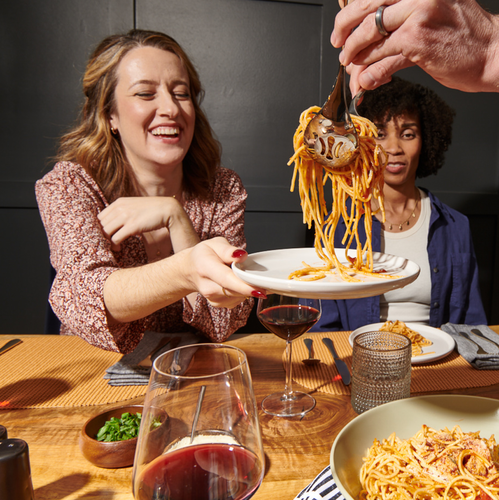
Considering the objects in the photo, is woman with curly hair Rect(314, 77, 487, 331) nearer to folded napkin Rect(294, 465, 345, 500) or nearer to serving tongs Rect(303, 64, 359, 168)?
serving tongs Rect(303, 64, 359, 168)

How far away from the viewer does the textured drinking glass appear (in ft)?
3.32

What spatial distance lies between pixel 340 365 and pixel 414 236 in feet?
5.13

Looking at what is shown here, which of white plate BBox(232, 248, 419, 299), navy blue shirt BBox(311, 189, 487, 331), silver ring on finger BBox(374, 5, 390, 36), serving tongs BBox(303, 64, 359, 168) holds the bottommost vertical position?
navy blue shirt BBox(311, 189, 487, 331)

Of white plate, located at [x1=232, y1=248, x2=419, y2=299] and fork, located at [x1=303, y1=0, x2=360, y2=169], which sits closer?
white plate, located at [x1=232, y1=248, x2=419, y2=299]

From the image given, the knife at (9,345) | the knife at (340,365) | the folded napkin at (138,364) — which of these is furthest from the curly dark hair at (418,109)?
the knife at (9,345)

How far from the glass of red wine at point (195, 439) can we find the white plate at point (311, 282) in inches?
12.8

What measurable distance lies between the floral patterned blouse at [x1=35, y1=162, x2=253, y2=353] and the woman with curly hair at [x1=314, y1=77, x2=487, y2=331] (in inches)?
32.8

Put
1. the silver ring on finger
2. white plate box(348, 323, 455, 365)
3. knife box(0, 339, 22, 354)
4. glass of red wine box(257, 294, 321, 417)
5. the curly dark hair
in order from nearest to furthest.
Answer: the silver ring on finger, glass of red wine box(257, 294, 321, 417), white plate box(348, 323, 455, 365), knife box(0, 339, 22, 354), the curly dark hair

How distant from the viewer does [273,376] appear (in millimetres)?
1282

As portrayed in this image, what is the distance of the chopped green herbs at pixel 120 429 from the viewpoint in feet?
2.78

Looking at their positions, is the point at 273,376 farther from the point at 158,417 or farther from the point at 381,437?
the point at 158,417

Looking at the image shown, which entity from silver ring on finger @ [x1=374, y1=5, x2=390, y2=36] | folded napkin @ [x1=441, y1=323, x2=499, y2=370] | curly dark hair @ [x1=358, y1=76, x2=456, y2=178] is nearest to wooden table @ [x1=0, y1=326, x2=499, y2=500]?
folded napkin @ [x1=441, y1=323, x2=499, y2=370]

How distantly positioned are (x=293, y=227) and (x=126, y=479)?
2.85 meters

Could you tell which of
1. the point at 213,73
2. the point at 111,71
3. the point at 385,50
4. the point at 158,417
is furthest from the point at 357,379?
the point at 213,73
